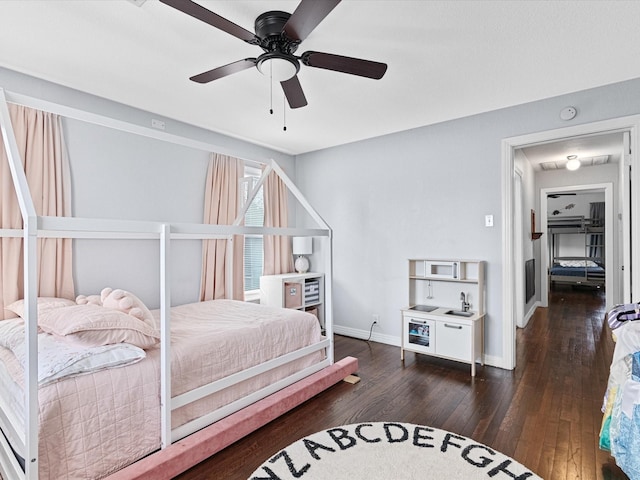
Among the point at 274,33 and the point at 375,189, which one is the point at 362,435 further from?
the point at 375,189

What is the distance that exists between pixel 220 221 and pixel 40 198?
Answer: 5.18 feet

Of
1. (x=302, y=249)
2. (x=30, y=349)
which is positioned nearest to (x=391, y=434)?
(x=30, y=349)

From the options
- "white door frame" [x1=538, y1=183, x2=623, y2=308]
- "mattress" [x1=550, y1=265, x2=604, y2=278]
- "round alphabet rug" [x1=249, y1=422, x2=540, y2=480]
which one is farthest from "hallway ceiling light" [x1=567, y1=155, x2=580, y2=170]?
"round alphabet rug" [x1=249, y1=422, x2=540, y2=480]

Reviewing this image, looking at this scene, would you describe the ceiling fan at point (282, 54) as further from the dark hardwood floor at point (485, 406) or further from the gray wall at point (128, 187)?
the dark hardwood floor at point (485, 406)

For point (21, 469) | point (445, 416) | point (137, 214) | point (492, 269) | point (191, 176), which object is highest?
point (191, 176)

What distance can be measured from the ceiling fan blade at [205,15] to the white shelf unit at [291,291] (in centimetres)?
279

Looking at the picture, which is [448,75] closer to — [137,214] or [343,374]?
[343,374]

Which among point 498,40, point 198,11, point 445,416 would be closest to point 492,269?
point 445,416

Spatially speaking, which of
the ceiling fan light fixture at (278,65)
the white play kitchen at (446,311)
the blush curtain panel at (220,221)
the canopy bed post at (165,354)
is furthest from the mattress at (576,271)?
the canopy bed post at (165,354)

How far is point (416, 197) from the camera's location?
3.90 meters

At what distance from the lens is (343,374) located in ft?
9.75

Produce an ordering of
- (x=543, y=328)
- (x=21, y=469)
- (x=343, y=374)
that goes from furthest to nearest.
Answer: (x=543, y=328)
(x=343, y=374)
(x=21, y=469)

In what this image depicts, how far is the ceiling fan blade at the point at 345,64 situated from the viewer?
190 centimetres

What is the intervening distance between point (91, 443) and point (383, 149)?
12.1 ft
